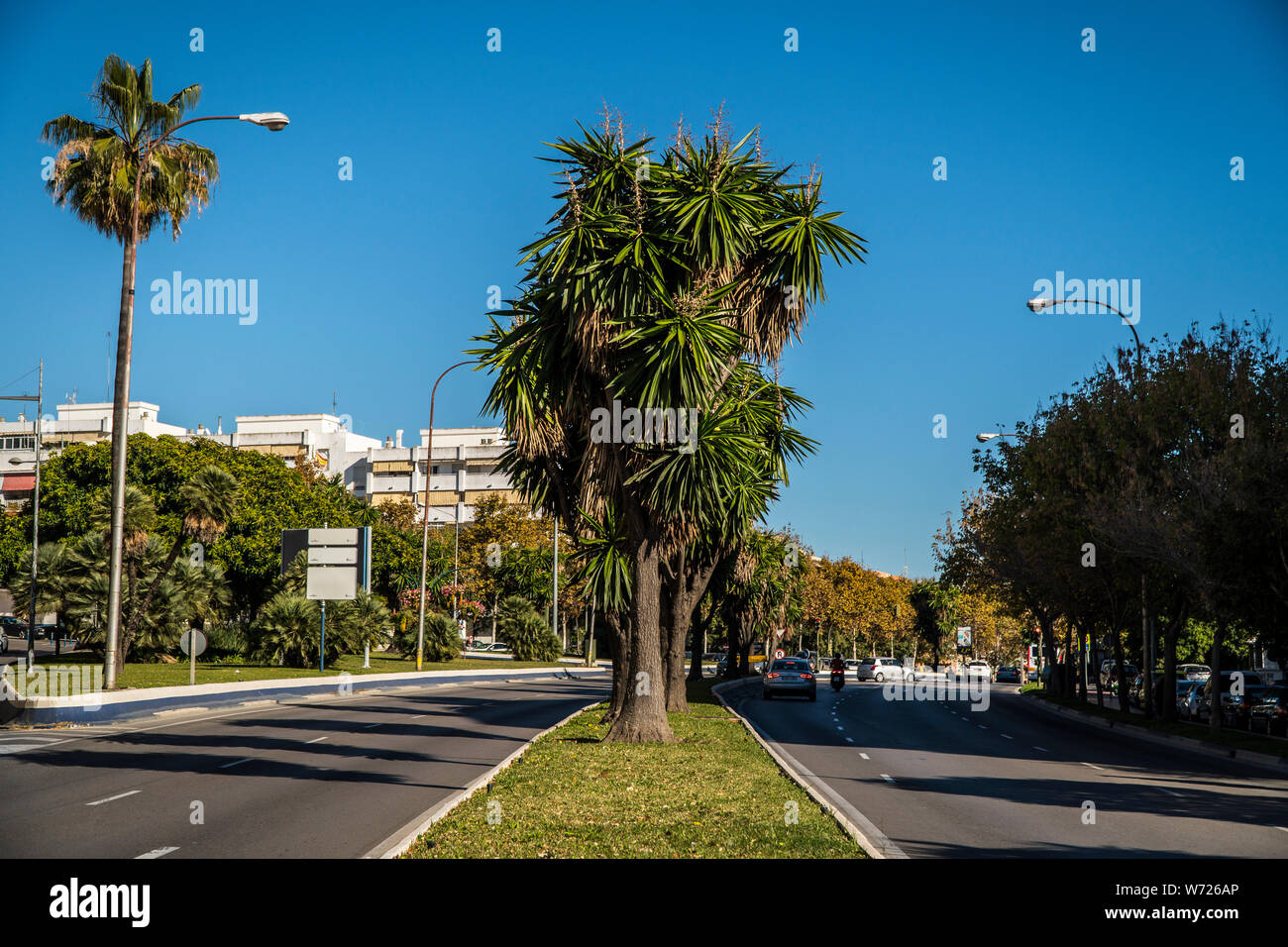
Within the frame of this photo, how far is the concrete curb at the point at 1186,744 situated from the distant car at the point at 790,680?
30.3 ft

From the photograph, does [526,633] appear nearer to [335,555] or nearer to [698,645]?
[698,645]

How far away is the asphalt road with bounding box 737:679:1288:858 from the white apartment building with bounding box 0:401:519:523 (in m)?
103

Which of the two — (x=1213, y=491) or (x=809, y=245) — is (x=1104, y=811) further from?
(x=1213, y=491)

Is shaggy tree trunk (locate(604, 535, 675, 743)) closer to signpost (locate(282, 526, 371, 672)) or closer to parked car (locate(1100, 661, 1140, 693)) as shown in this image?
signpost (locate(282, 526, 371, 672))

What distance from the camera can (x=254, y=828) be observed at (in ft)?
38.7

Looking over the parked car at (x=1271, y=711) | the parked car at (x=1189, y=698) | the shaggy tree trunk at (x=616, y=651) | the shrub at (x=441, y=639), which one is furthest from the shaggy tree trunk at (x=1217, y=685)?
the shrub at (x=441, y=639)

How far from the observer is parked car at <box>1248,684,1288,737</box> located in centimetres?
3080

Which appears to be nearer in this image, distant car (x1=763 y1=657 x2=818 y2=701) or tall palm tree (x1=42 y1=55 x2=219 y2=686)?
tall palm tree (x1=42 y1=55 x2=219 y2=686)

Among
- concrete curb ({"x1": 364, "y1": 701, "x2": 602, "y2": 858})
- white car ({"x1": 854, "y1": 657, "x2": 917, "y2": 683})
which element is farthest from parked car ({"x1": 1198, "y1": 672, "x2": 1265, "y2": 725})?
white car ({"x1": 854, "y1": 657, "x2": 917, "y2": 683})

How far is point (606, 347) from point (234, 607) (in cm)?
4679

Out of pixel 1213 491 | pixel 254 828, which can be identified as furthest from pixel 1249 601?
pixel 254 828

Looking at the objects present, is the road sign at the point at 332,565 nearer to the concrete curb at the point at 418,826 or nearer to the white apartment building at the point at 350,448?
the concrete curb at the point at 418,826

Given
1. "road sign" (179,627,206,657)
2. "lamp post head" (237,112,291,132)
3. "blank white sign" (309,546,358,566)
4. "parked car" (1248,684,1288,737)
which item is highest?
"lamp post head" (237,112,291,132)
